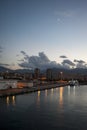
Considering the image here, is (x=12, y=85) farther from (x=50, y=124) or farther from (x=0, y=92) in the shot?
(x=50, y=124)

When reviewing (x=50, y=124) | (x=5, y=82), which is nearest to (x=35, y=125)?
(x=50, y=124)

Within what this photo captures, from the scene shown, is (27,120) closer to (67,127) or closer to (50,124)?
(50,124)

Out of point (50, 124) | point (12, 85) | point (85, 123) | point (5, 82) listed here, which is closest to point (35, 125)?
point (50, 124)

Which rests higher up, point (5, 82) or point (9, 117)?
point (5, 82)

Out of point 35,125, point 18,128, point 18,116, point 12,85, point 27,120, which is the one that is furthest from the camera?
point 12,85

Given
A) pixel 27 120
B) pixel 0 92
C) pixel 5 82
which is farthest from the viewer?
pixel 5 82

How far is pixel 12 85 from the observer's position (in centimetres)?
7450

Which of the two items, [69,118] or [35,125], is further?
[69,118]

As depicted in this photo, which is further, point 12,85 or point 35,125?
point 12,85

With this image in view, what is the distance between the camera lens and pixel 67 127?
1047 inches

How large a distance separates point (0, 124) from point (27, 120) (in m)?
3.78

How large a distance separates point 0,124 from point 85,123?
8.81m

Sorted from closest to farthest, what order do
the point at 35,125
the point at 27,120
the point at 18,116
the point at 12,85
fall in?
the point at 35,125 < the point at 27,120 < the point at 18,116 < the point at 12,85

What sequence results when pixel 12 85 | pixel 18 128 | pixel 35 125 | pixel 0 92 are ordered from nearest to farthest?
pixel 18 128
pixel 35 125
pixel 0 92
pixel 12 85
